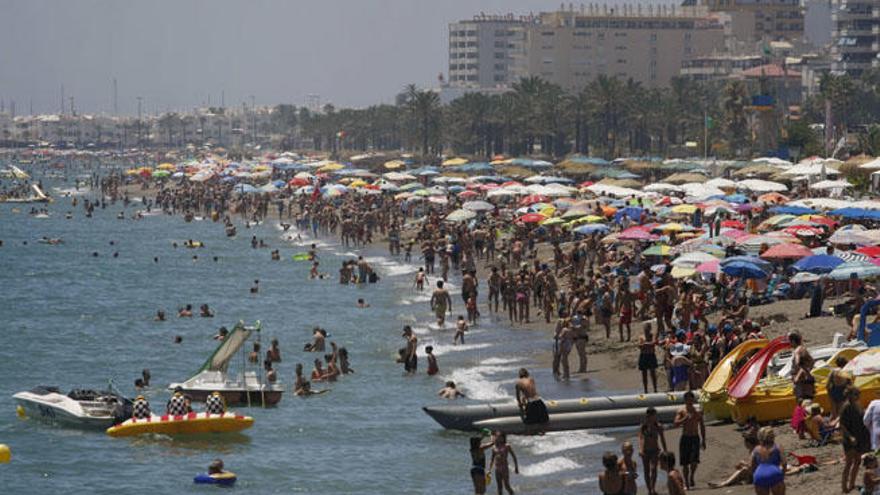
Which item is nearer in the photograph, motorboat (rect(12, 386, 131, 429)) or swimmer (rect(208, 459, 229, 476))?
swimmer (rect(208, 459, 229, 476))

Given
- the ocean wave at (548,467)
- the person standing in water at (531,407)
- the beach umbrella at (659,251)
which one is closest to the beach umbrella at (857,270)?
the person standing in water at (531,407)

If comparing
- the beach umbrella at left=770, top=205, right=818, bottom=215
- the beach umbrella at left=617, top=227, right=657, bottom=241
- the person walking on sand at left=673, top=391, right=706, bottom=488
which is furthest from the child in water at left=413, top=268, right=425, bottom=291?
the person walking on sand at left=673, top=391, right=706, bottom=488

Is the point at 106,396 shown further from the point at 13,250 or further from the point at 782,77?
the point at 782,77

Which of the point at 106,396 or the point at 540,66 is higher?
the point at 540,66

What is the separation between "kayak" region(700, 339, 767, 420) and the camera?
2278 cm

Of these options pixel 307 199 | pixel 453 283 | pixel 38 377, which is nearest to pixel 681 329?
pixel 38 377

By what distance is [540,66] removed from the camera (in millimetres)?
162875

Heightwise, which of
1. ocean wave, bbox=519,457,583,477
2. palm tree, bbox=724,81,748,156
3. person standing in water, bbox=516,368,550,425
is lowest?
ocean wave, bbox=519,457,583,477

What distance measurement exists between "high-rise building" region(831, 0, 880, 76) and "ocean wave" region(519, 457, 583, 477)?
120 metres

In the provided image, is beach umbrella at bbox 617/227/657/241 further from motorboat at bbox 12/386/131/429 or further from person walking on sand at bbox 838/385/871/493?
person walking on sand at bbox 838/385/871/493

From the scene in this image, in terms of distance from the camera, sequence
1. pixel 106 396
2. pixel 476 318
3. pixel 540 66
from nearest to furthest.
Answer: pixel 106 396 → pixel 476 318 → pixel 540 66

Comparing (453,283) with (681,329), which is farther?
(453,283)

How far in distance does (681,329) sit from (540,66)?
445 feet

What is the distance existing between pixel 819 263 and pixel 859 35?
114 m
